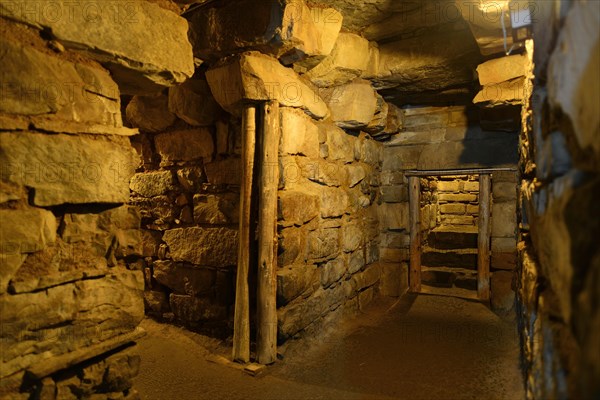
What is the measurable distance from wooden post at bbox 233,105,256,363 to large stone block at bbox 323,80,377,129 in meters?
0.99

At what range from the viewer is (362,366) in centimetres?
262

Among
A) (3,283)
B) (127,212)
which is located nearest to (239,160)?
(127,212)

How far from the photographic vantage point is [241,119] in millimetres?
2713

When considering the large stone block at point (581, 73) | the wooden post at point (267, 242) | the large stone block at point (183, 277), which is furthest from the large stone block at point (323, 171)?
the large stone block at point (581, 73)

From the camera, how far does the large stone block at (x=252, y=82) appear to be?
244 centimetres

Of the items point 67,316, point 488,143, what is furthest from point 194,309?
point 488,143

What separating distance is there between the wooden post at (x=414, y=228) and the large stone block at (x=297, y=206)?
1.82 metres

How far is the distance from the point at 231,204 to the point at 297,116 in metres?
0.80

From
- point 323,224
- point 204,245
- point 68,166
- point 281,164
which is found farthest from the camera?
point 323,224

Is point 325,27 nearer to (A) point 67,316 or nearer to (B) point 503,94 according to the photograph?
(B) point 503,94

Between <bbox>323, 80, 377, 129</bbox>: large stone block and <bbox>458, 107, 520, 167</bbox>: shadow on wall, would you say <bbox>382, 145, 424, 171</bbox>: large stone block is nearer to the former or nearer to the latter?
<bbox>458, 107, 520, 167</bbox>: shadow on wall

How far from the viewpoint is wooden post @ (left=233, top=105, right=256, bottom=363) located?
2.57 meters

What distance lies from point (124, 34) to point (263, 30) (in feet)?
3.30

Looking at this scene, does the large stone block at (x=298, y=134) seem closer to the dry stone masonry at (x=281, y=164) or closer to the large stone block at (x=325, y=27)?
the dry stone masonry at (x=281, y=164)
